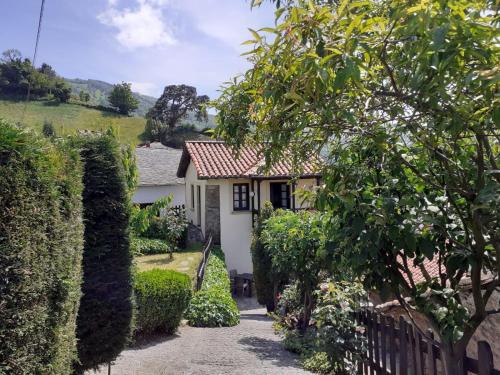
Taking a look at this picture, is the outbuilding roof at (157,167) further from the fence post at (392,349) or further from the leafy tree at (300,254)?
the fence post at (392,349)

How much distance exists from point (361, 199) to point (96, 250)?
4.28 m

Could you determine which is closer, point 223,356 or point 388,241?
point 388,241

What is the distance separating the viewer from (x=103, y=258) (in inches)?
243

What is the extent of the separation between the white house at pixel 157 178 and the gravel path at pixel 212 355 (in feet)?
65.2

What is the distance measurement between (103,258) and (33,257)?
2840 millimetres

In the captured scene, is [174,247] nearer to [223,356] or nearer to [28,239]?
[223,356]

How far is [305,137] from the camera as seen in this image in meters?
3.61

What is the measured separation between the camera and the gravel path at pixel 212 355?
7086 millimetres

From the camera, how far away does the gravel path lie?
7.09m

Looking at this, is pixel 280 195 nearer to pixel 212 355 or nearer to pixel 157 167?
pixel 212 355

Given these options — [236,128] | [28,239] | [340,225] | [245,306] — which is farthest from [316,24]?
[245,306]

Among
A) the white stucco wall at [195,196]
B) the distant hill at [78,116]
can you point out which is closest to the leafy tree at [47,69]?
the distant hill at [78,116]

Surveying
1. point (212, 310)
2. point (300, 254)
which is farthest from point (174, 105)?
point (300, 254)

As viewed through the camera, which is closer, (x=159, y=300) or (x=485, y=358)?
(x=485, y=358)
